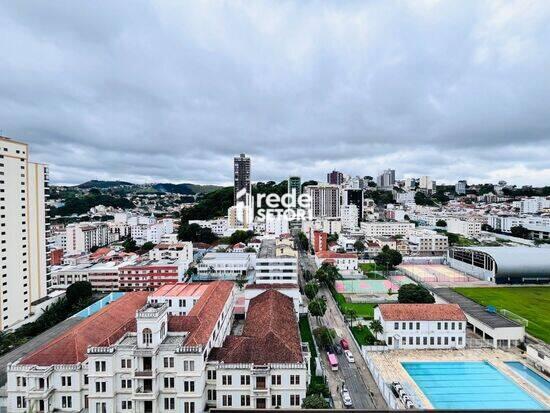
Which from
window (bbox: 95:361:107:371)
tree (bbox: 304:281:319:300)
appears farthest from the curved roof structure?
window (bbox: 95:361:107:371)

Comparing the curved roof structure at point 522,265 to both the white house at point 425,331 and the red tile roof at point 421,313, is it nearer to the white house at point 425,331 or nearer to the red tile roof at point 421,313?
the red tile roof at point 421,313

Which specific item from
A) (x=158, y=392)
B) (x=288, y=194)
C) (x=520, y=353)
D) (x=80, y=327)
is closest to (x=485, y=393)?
(x=520, y=353)

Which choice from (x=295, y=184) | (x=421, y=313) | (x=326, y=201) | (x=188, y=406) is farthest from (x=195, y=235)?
(x=188, y=406)

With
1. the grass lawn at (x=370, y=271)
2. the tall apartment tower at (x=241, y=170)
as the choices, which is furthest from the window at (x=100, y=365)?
the tall apartment tower at (x=241, y=170)

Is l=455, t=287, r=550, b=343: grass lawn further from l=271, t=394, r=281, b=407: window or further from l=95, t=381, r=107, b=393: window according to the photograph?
l=95, t=381, r=107, b=393: window

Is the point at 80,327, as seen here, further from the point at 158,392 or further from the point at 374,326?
the point at 374,326

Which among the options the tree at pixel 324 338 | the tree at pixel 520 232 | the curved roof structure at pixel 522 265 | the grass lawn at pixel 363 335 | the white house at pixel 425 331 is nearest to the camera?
the tree at pixel 324 338

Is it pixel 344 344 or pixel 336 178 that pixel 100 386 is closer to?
pixel 344 344
